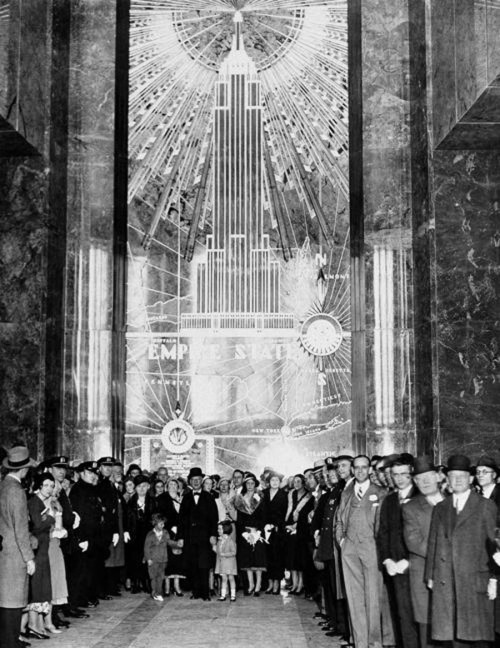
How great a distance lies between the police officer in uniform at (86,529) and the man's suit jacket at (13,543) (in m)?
2.39

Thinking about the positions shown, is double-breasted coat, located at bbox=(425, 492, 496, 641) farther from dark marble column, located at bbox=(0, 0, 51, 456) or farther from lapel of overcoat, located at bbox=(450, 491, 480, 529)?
dark marble column, located at bbox=(0, 0, 51, 456)

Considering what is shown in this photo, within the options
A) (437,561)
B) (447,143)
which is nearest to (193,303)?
(447,143)

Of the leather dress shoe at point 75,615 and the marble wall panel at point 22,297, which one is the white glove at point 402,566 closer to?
the leather dress shoe at point 75,615

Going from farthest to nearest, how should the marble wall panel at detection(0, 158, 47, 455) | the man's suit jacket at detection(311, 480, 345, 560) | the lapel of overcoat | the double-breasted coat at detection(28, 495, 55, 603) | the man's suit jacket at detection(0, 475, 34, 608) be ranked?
the marble wall panel at detection(0, 158, 47, 455), the man's suit jacket at detection(311, 480, 345, 560), the double-breasted coat at detection(28, 495, 55, 603), the man's suit jacket at detection(0, 475, 34, 608), the lapel of overcoat

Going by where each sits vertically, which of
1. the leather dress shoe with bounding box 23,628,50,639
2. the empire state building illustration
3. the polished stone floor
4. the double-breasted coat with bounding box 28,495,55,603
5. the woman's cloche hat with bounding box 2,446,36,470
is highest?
the empire state building illustration

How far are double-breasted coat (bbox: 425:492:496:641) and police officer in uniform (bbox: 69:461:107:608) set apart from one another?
4.71 meters

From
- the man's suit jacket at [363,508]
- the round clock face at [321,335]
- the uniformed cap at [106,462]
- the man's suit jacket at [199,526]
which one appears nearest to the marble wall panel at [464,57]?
the round clock face at [321,335]

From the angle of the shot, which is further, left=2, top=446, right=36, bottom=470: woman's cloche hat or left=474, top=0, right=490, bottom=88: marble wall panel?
left=474, top=0, right=490, bottom=88: marble wall panel

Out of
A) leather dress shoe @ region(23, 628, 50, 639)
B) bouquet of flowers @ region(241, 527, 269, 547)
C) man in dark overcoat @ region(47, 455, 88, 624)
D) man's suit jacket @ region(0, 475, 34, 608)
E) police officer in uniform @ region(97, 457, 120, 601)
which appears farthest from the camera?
bouquet of flowers @ region(241, 527, 269, 547)

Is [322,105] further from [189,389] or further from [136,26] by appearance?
[189,389]

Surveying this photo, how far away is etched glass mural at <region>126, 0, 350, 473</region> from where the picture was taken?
14961mm

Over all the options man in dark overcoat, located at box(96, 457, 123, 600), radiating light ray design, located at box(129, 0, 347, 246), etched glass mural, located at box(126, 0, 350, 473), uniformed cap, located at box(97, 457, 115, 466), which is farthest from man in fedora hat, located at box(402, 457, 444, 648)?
radiating light ray design, located at box(129, 0, 347, 246)

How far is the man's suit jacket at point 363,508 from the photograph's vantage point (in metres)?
8.38

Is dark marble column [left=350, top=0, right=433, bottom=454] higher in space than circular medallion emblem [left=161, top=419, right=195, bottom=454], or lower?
higher
